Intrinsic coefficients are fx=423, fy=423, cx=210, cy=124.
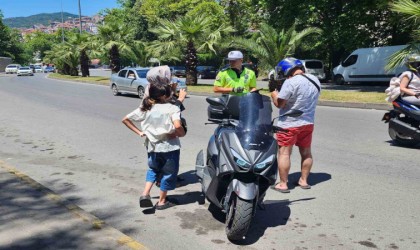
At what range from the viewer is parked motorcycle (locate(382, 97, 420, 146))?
7.41m

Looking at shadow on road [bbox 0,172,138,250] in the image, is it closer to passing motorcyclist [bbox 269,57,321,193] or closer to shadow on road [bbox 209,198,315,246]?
shadow on road [bbox 209,198,315,246]

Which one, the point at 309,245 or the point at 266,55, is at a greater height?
the point at 266,55

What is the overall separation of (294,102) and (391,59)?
803 cm

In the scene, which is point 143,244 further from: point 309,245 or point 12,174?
point 12,174

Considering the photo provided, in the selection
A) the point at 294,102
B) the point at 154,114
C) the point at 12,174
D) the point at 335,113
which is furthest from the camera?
the point at 335,113

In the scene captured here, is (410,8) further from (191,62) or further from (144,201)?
(191,62)

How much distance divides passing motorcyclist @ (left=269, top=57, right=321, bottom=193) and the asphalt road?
0.54 m

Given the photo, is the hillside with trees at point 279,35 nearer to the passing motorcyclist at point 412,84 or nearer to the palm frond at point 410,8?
the palm frond at point 410,8

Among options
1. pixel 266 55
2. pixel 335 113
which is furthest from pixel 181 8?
pixel 335 113

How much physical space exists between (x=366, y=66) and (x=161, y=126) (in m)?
23.3

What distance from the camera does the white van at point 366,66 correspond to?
24328 mm

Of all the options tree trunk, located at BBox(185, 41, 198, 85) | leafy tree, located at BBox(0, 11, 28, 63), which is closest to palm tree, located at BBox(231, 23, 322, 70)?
tree trunk, located at BBox(185, 41, 198, 85)

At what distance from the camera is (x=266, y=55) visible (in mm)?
19953

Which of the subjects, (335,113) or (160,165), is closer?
(160,165)
